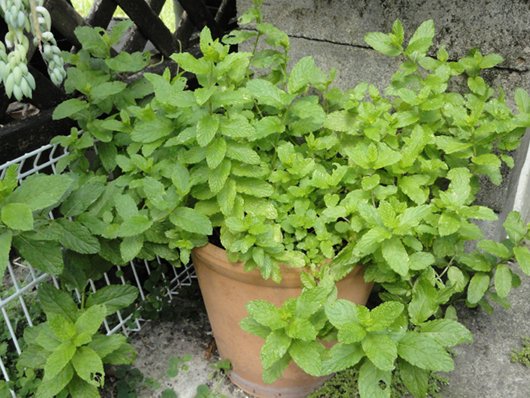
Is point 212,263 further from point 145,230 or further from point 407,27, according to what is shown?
point 407,27

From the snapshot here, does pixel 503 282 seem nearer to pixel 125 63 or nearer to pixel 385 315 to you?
pixel 385 315

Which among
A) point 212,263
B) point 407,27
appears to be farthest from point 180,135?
point 407,27

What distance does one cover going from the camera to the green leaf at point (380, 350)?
147 cm

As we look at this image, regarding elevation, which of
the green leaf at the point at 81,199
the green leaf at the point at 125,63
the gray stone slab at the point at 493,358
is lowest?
the gray stone slab at the point at 493,358

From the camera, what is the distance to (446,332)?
64.4 inches

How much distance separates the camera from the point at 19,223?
150 cm

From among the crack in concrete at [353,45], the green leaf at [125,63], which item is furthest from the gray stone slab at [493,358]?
the green leaf at [125,63]

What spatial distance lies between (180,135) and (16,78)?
584 millimetres

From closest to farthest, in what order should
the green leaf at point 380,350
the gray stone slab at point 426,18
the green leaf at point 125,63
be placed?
the green leaf at point 380,350 < the gray stone slab at point 426,18 < the green leaf at point 125,63

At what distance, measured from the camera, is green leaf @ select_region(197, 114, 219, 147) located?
1.63m

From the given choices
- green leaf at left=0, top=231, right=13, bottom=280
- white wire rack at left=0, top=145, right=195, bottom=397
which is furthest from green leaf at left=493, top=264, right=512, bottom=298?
green leaf at left=0, top=231, right=13, bottom=280

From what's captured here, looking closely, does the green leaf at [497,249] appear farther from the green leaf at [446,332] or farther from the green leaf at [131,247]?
the green leaf at [131,247]

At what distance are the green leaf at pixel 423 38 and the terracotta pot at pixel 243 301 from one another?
749mm

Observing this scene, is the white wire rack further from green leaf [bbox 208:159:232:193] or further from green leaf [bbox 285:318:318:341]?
green leaf [bbox 285:318:318:341]
